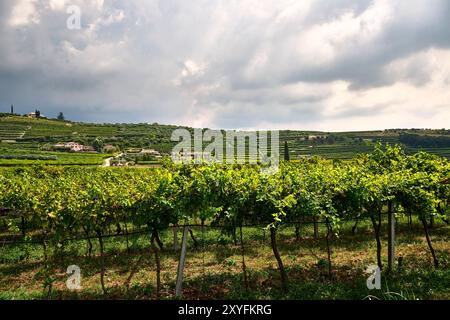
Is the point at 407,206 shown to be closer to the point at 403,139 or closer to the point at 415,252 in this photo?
the point at 415,252

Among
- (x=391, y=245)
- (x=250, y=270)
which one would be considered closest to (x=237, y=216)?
(x=250, y=270)

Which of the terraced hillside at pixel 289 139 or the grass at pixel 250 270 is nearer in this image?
the grass at pixel 250 270

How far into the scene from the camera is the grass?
30.2ft

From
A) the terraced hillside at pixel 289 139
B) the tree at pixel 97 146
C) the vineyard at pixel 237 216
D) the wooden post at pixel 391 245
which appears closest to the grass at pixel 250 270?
the vineyard at pixel 237 216

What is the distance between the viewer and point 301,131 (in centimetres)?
13900

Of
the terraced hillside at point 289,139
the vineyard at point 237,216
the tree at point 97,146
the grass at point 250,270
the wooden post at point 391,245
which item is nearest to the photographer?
the vineyard at point 237,216

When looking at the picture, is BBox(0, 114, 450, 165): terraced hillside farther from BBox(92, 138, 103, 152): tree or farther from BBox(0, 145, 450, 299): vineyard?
BBox(0, 145, 450, 299): vineyard

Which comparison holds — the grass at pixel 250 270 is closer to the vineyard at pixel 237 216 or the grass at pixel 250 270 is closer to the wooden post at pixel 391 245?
the vineyard at pixel 237 216

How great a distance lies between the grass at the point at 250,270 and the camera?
921cm

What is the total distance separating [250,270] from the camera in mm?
11383

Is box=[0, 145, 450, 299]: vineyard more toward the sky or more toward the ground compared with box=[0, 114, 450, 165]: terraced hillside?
more toward the ground

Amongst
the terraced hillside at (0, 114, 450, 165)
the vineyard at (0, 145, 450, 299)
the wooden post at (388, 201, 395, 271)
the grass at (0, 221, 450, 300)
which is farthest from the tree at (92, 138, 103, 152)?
the wooden post at (388, 201, 395, 271)
